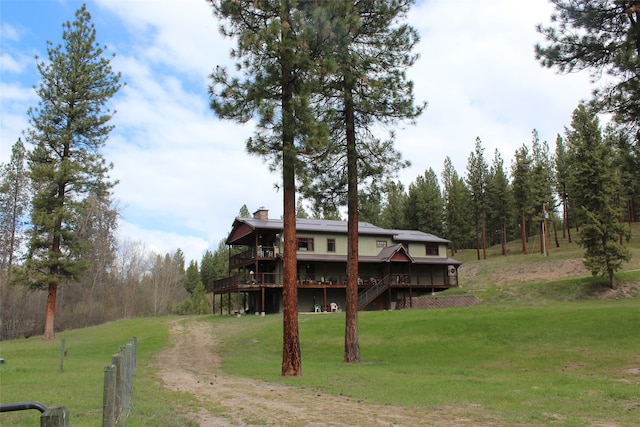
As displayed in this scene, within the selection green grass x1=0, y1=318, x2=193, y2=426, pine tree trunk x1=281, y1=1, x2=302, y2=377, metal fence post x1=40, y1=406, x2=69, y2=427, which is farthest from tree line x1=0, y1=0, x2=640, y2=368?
metal fence post x1=40, y1=406, x2=69, y2=427

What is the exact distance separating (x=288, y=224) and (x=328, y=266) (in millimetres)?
26811

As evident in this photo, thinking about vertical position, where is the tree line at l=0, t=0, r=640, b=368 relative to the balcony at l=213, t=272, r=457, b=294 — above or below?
above

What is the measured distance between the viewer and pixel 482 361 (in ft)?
53.9

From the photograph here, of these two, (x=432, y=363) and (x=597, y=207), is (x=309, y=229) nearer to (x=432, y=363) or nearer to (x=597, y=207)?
(x=597, y=207)

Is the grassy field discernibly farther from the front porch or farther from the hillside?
the front porch

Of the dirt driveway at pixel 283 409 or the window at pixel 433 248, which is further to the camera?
the window at pixel 433 248

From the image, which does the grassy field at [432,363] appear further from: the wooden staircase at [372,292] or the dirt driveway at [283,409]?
the wooden staircase at [372,292]

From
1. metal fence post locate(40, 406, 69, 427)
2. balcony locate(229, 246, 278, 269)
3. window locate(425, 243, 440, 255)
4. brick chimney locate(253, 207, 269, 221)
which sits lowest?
metal fence post locate(40, 406, 69, 427)

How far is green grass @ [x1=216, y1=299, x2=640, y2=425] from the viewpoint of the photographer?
29.0ft

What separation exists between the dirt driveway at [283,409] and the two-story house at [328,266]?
79.8 feet

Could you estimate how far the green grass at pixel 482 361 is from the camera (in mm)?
8836

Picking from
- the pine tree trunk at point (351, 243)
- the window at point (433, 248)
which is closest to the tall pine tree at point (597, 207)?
the window at point (433, 248)

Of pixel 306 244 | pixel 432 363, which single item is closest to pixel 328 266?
pixel 306 244

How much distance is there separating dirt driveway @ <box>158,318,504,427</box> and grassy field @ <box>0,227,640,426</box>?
0.38 meters
